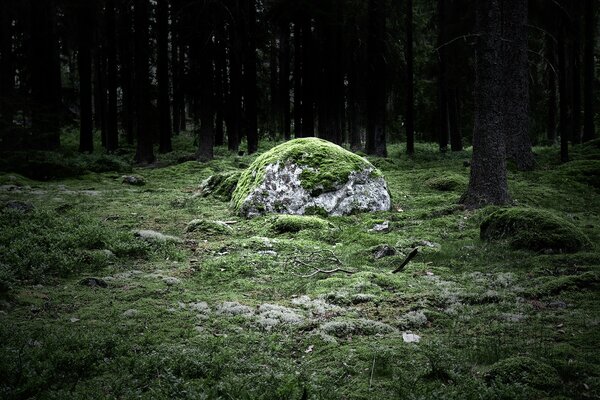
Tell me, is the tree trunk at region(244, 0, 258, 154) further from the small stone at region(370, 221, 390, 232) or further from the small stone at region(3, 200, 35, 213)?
the small stone at region(370, 221, 390, 232)

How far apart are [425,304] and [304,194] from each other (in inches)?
229

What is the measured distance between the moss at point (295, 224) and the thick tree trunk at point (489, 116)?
157 inches

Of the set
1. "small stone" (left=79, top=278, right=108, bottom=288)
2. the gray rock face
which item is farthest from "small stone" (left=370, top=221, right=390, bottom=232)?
"small stone" (left=79, top=278, right=108, bottom=288)

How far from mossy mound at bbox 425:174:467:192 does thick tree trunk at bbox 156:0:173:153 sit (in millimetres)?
15711

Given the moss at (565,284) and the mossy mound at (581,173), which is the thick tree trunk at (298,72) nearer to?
the mossy mound at (581,173)

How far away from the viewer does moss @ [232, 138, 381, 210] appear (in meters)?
11.6

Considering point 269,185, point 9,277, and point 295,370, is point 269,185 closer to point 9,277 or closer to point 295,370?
point 9,277

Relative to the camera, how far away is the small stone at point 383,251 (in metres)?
8.36

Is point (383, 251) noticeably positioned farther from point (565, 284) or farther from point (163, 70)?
point (163, 70)

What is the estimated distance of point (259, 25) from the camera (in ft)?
90.6

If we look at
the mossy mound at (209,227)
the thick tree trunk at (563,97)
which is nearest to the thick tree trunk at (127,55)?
the mossy mound at (209,227)

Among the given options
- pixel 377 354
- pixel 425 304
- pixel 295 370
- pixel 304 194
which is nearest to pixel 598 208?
pixel 304 194

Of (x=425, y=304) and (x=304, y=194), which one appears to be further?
(x=304, y=194)

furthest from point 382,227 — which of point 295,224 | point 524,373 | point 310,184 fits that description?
point 524,373
